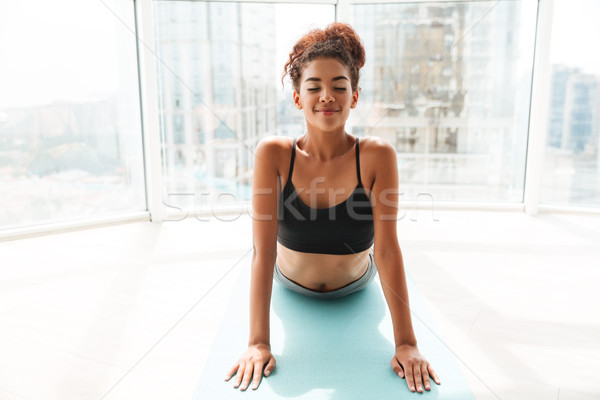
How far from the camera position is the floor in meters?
1.50

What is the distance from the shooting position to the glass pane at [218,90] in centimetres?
354

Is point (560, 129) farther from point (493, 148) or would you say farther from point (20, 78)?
point (20, 78)

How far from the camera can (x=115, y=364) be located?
1.58 metres

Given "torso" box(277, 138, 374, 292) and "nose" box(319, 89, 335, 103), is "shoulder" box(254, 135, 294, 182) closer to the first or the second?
"torso" box(277, 138, 374, 292)

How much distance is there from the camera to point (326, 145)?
4.69 ft

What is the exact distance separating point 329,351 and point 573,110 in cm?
349

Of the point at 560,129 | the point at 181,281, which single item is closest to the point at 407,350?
the point at 181,281

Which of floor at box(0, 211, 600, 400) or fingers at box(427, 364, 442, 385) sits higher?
fingers at box(427, 364, 442, 385)

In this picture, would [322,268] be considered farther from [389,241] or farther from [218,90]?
[218,90]

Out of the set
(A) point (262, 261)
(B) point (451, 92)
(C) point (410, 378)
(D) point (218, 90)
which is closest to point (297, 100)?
(A) point (262, 261)

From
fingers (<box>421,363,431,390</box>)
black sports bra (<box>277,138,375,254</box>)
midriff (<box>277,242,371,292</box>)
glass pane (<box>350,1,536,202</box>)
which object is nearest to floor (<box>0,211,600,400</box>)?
fingers (<box>421,363,431,390</box>)

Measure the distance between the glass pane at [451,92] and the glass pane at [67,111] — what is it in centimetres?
193

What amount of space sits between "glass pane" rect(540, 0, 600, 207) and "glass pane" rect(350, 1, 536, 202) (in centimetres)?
21

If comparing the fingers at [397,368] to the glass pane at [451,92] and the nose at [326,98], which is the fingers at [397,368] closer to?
the nose at [326,98]
